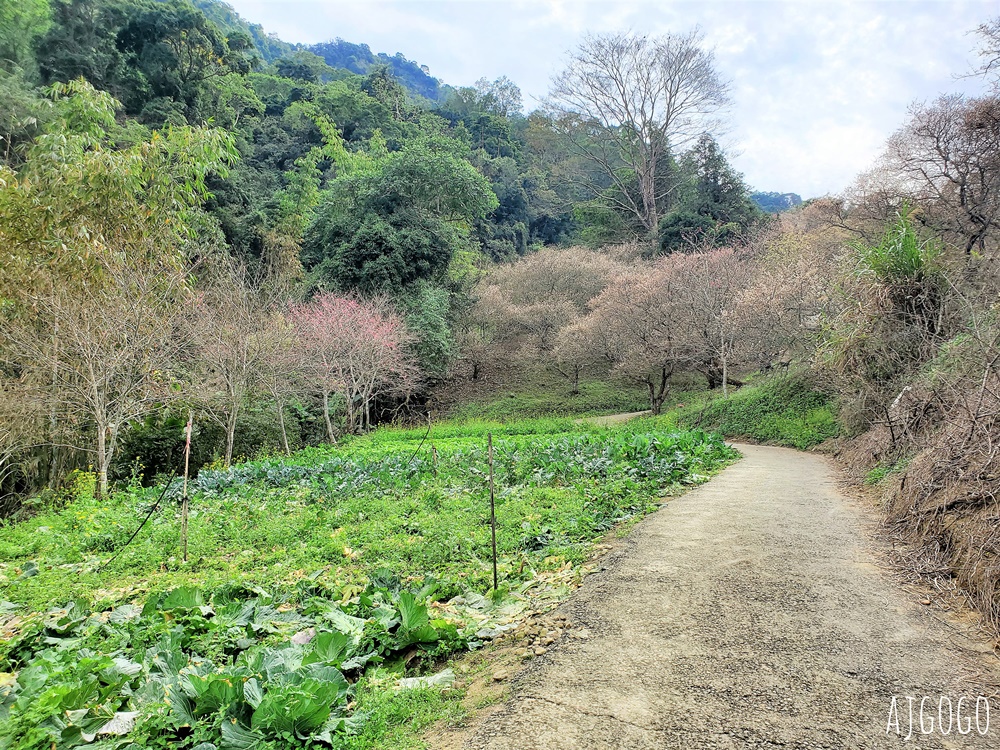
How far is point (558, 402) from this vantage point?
26.8m

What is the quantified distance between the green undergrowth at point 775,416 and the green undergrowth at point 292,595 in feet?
20.8

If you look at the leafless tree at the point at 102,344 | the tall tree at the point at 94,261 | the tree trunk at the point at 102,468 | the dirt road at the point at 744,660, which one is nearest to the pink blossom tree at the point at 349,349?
the leafless tree at the point at 102,344

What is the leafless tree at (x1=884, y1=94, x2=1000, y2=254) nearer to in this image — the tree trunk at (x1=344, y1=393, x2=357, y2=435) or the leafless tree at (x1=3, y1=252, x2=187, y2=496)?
the leafless tree at (x1=3, y1=252, x2=187, y2=496)

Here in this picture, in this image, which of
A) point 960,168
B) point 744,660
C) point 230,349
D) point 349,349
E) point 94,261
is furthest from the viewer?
point 349,349

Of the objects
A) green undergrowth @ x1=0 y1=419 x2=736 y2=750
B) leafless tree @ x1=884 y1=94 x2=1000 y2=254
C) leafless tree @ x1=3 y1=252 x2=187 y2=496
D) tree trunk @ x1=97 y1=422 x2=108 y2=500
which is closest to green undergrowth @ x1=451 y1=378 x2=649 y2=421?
leafless tree @ x1=884 y1=94 x2=1000 y2=254

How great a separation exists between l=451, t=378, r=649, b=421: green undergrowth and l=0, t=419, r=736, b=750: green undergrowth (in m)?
16.0

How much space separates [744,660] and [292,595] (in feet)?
10.2

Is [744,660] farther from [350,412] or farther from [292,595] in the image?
[350,412]

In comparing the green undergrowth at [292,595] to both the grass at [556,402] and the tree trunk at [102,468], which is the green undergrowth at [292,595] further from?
the grass at [556,402]

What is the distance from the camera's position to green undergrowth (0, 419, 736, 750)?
2.35m

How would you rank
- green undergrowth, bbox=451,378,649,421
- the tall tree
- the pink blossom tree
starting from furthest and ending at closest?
green undergrowth, bbox=451,378,649,421 → the pink blossom tree → the tall tree

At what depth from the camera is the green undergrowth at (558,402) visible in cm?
2562

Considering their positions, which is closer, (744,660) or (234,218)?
(744,660)

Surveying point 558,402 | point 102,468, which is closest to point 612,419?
point 558,402
